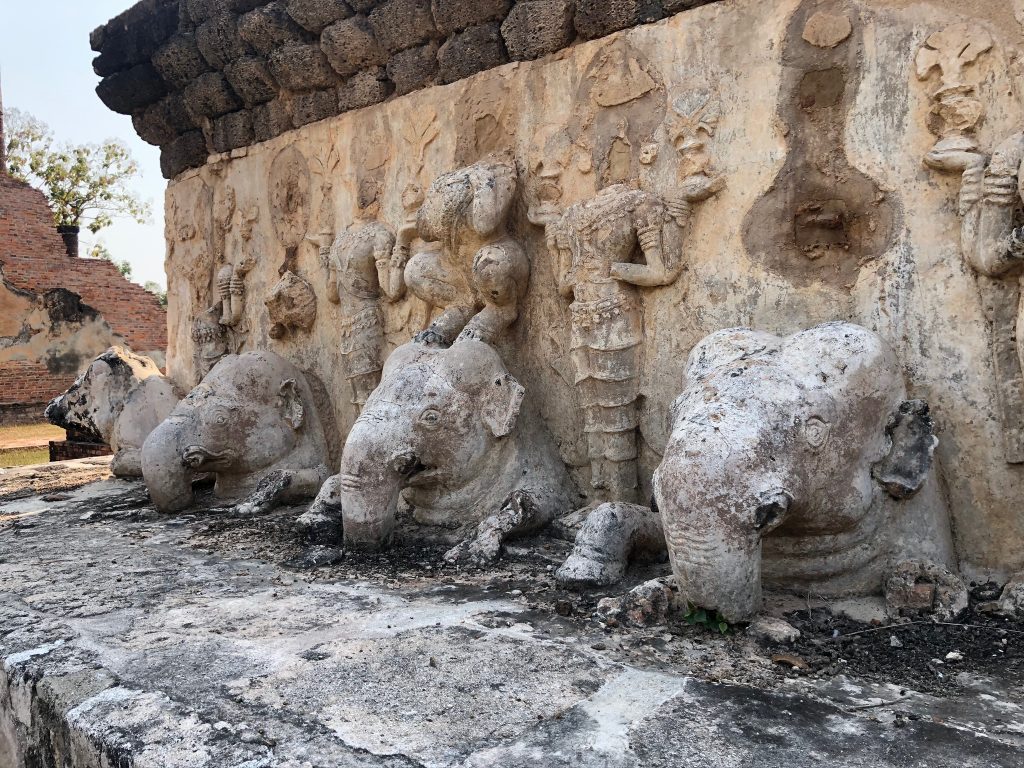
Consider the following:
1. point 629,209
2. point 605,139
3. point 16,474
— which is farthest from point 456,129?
point 16,474

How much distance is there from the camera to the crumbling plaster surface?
3326 millimetres

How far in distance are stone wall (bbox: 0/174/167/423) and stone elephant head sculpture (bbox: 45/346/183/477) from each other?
403 inches

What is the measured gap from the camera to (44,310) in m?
16.1

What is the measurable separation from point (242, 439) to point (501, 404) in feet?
6.00

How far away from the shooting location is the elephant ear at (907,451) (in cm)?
312

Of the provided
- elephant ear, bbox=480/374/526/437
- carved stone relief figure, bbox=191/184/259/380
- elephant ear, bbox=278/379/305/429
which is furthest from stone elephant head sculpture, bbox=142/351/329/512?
elephant ear, bbox=480/374/526/437

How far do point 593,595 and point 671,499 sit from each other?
2.13 feet

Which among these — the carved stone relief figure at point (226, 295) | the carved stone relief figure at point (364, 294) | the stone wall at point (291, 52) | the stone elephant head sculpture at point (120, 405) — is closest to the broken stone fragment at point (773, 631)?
the stone wall at point (291, 52)

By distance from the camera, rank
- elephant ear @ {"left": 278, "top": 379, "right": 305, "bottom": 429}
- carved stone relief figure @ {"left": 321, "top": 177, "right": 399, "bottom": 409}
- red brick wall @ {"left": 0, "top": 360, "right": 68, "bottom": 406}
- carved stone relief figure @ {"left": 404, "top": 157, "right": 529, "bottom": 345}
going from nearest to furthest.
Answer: carved stone relief figure @ {"left": 404, "top": 157, "right": 529, "bottom": 345} < carved stone relief figure @ {"left": 321, "top": 177, "right": 399, "bottom": 409} < elephant ear @ {"left": 278, "top": 379, "right": 305, "bottom": 429} < red brick wall @ {"left": 0, "top": 360, "right": 68, "bottom": 406}

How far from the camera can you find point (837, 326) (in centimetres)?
324

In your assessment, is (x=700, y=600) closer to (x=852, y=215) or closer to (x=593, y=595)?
(x=593, y=595)

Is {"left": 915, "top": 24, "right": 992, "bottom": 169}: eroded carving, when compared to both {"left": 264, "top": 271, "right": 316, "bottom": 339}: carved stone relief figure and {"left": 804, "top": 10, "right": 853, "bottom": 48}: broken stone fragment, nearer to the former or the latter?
{"left": 804, "top": 10, "right": 853, "bottom": 48}: broken stone fragment

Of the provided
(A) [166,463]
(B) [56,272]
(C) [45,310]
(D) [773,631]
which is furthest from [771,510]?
(B) [56,272]

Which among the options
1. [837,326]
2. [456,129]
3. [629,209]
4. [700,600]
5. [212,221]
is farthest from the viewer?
[212,221]
